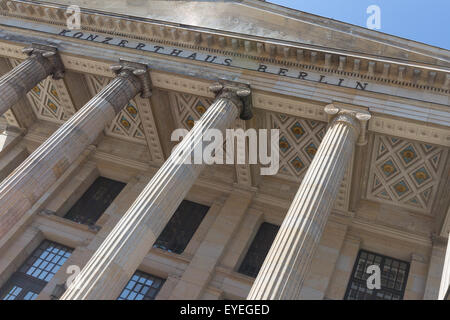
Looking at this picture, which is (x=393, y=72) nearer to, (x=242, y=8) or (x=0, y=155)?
(x=242, y=8)

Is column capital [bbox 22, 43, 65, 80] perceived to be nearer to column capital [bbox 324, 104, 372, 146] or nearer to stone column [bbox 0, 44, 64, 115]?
stone column [bbox 0, 44, 64, 115]

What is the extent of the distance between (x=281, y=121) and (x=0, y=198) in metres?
10.6

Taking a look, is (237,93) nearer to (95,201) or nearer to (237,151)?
(237,151)

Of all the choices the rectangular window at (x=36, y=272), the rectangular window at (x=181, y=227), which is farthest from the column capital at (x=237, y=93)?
the rectangular window at (x=36, y=272)

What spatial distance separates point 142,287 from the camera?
18984 mm

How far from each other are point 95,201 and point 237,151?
268 inches

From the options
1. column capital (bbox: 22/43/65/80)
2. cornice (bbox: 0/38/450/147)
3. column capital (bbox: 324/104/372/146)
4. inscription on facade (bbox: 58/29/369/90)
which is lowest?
column capital (bbox: 22/43/65/80)

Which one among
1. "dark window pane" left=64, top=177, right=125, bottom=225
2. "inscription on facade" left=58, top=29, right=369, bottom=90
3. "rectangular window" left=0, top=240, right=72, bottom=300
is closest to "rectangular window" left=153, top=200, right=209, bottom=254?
"dark window pane" left=64, top=177, right=125, bottom=225

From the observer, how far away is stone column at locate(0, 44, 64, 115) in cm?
1817


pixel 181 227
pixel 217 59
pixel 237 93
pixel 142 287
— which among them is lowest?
pixel 142 287

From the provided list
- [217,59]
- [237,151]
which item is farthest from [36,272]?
[217,59]

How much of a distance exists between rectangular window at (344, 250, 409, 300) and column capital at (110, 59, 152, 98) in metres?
10.7

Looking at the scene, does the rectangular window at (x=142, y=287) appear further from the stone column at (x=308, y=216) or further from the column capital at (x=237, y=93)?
the stone column at (x=308, y=216)

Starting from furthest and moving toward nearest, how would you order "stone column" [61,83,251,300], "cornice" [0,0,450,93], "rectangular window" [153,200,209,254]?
"rectangular window" [153,200,209,254] < "cornice" [0,0,450,93] < "stone column" [61,83,251,300]
